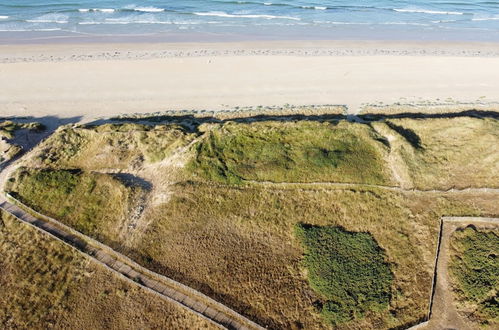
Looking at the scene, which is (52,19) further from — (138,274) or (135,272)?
(138,274)

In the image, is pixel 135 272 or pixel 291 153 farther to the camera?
pixel 291 153

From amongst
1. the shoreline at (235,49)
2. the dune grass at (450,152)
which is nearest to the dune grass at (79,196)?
the dune grass at (450,152)

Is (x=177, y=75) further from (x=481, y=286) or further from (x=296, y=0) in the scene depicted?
(x=296, y=0)

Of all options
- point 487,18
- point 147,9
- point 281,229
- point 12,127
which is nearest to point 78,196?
point 281,229

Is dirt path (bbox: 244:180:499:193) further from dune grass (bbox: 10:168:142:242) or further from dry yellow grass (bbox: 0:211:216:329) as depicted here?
dry yellow grass (bbox: 0:211:216:329)

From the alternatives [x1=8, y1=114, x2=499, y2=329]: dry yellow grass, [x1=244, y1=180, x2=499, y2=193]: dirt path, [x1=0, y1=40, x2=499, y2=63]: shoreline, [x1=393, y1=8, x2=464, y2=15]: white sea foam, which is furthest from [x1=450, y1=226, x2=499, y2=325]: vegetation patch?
[x1=393, y1=8, x2=464, y2=15]: white sea foam

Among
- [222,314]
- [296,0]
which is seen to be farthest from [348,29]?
[222,314]

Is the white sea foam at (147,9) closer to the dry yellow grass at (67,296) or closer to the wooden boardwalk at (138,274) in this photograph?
the wooden boardwalk at (138,274)
